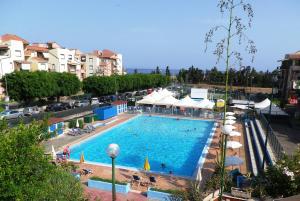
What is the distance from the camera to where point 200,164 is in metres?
19.5

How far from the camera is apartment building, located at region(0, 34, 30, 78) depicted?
169 ft

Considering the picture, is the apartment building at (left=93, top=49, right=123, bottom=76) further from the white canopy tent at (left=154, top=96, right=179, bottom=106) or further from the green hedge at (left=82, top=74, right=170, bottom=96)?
the white canopy tent at (left=154, top=96, right=179, bottom=106)

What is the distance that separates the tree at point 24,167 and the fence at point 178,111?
102 feet

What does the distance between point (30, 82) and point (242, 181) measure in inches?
1500

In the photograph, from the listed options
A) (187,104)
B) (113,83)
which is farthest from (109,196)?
(113,83)

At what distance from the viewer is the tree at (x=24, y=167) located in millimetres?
6895

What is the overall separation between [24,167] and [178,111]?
3303 centimetres

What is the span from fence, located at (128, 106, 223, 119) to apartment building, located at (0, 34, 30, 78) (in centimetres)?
2810

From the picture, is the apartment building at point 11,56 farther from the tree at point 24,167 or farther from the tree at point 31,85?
the tree at point 24,167

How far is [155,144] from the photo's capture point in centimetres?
2722

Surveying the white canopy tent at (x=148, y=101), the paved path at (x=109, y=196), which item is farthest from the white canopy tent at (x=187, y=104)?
the paved path at (x=109, y=196)

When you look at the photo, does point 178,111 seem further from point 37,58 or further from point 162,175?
point 37,58

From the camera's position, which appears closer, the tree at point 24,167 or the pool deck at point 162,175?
the tree at point 24,167

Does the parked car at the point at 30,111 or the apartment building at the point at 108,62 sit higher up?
the apartment building at the point at 108,62
